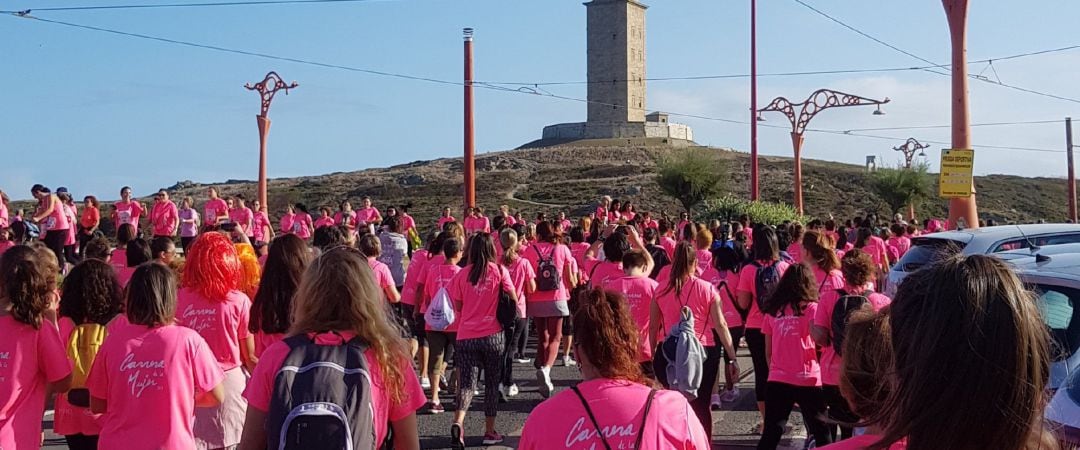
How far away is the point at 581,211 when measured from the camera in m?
57.4

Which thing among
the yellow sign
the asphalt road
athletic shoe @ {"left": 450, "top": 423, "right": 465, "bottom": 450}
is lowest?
the asphalt road

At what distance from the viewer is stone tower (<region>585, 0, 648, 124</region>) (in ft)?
328

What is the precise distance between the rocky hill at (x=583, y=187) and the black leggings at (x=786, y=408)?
4912 centimetres

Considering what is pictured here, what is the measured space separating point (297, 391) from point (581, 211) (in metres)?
54.1

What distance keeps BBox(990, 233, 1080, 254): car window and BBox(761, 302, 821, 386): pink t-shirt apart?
3325 mm

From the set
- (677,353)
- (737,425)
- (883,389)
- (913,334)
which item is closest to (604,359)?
(883,389)

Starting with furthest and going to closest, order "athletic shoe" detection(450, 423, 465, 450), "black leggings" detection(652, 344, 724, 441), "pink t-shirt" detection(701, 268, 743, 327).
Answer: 1. "pink t-shirt" detection(701, 268, 743, 327)
2. "athletic shoe" detection(450, 423, 465, 450)
3. "black leggings" detection(652, 344, 724, 441)

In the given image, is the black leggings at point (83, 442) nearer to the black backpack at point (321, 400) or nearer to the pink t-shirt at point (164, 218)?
the black backpack at point (321, 400)

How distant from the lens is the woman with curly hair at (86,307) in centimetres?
545

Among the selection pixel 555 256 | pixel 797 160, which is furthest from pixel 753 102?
pixel 555 256

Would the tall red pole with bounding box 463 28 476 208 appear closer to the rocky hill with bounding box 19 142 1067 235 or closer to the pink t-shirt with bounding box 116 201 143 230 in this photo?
the pink t-shirt with bounding box 116 201 143 230

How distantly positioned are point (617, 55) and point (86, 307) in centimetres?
9739

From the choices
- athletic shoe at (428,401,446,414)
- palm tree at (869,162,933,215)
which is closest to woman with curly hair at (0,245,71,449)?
athletic shoe at (428,401,446,414)

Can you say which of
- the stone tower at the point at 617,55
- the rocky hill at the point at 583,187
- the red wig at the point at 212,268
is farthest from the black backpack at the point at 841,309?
the stone tower at the point at 617,55
